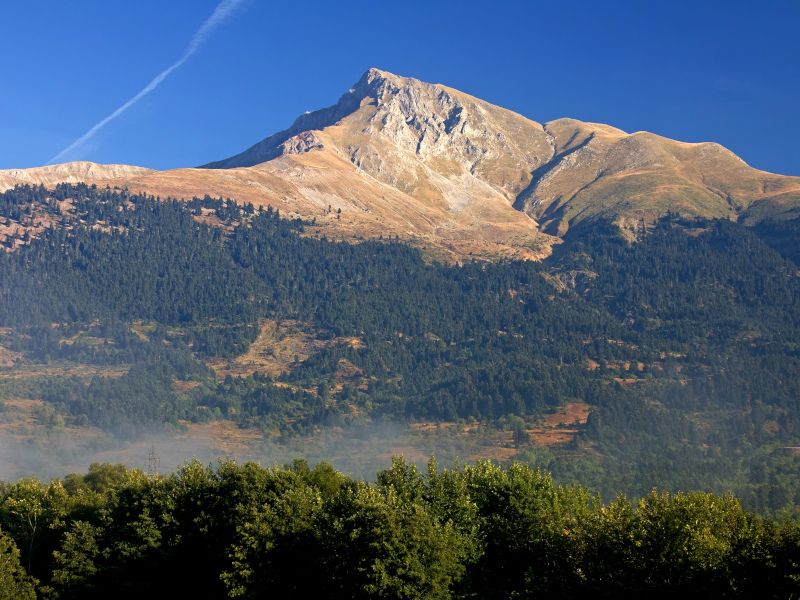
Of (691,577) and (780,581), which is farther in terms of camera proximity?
(691,577)

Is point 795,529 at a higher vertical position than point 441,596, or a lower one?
higher

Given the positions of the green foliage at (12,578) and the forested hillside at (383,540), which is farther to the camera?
the green foliage at (12,578)

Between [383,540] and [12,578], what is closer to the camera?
[383,540]

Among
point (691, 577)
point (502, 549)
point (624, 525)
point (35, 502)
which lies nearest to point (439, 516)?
point (502, 549)

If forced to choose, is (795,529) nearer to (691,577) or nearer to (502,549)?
(691,577)

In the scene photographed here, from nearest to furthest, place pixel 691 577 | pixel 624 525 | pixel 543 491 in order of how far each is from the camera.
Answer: pixel 691 577 < pixel 624 525 < pixel 543 491

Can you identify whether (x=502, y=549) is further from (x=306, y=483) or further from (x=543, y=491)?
(x=306, y=483)

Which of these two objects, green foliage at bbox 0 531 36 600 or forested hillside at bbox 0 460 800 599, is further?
green foliage at bbox 0 531 36 600

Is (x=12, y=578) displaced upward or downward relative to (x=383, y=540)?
downward

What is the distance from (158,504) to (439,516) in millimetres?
32821

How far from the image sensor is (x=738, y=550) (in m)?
68.4

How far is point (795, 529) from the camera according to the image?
219ft

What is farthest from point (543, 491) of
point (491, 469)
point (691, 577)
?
point (691, 577)

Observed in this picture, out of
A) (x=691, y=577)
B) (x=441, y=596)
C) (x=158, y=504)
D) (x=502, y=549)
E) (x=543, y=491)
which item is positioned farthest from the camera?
(x=158, y=504)
